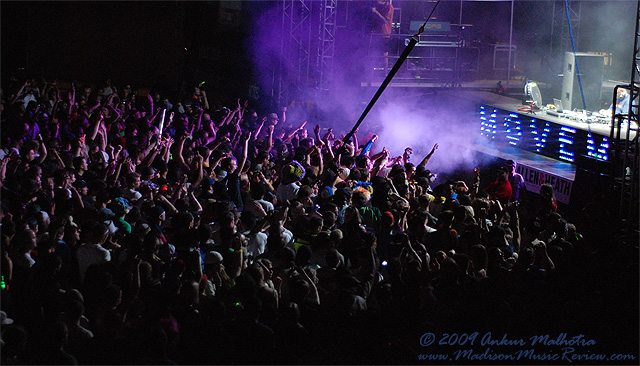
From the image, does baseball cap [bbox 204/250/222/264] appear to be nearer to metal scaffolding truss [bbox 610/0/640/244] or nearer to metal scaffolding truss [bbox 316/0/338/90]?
metal scaffolding truss [bbox 610/0/640/244]

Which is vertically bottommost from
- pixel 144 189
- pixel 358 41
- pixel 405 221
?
pixel 405 221

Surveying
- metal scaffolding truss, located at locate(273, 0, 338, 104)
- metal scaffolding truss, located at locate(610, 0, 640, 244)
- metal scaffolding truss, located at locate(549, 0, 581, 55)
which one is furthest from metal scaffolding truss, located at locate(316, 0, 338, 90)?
metal scaffolding truss, located at locate(610, 0, 640, 244)

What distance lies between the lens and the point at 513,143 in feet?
40.9

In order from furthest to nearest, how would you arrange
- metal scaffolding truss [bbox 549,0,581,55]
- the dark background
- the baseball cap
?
the dark background → metal scaffolding truss [bbox 549,0,581,55] → the baseball cap

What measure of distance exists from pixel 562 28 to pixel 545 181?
200 inches

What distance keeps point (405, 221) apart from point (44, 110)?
6.00 m

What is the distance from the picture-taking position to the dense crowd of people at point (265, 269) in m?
4.03

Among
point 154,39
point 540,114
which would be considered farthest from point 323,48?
point 154,39

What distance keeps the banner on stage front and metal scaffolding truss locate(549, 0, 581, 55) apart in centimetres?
443

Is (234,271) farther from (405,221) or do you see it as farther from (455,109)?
(455,109)

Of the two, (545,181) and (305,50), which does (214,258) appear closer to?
(545,181)

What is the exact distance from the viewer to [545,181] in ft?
34.1

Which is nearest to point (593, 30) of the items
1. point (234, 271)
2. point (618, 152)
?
point (618, 152)

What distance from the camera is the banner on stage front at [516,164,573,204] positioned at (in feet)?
32.4
